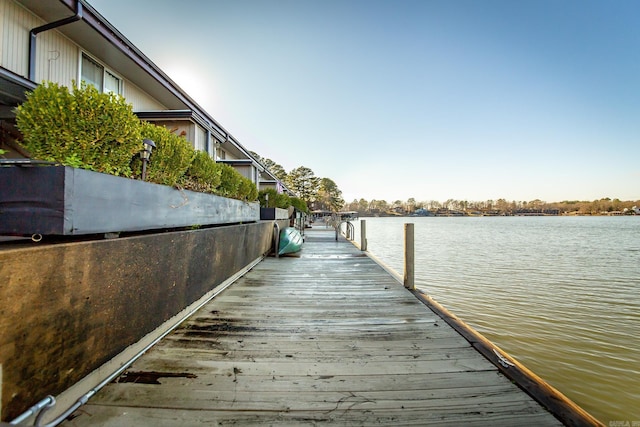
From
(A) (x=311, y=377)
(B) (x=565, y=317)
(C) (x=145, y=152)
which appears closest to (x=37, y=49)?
(C) (x=145, y=152)

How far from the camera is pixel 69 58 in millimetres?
5645

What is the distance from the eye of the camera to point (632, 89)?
81.5 feet

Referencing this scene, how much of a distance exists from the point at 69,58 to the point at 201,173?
4.84m

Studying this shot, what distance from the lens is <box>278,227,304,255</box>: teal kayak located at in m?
7.13

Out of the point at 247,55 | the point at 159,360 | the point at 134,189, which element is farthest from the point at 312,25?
the point at 159,360

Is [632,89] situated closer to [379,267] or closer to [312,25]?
[312,25]

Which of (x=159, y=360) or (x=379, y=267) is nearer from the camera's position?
(x=159, y=360)

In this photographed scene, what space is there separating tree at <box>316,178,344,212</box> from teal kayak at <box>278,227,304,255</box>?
55822 mm

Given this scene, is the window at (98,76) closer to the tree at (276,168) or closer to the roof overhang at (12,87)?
the roof overhang at (12,87)

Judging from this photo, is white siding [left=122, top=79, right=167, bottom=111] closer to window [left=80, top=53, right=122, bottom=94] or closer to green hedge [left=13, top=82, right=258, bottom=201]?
window [left=80, top=53, right=122, bottom=94]

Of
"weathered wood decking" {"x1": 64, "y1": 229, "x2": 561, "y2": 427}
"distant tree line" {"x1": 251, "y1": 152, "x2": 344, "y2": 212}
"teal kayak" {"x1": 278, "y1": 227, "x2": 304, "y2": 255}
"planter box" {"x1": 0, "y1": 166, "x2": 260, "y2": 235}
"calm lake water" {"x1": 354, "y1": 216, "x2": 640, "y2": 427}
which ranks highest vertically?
"distant tree line" {"x1": 251, "y1": 152, "x2": 344, "y2": 212}

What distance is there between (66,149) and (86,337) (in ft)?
4.05

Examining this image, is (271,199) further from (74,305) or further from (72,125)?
(74,305)

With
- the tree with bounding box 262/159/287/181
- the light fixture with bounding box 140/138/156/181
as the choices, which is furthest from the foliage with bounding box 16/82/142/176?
the tree with bounding box 262/159/287/181
